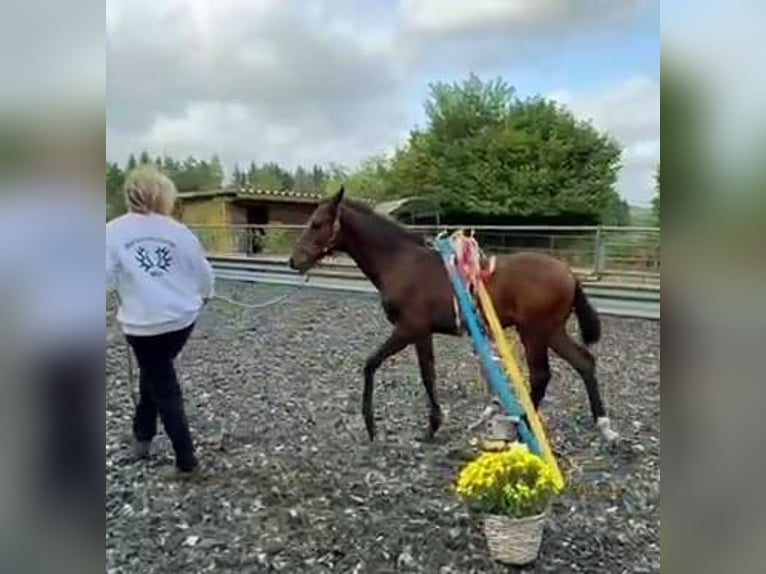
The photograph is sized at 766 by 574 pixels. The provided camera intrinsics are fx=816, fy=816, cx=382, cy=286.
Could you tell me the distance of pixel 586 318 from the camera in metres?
1.53

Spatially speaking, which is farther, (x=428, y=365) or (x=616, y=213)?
(x=428, y=365)

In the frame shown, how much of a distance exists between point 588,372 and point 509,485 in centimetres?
26

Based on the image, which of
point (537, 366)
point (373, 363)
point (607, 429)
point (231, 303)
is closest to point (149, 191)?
point (231, 303)

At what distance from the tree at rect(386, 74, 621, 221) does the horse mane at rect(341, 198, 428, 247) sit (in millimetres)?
88

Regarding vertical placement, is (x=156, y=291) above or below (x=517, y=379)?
above

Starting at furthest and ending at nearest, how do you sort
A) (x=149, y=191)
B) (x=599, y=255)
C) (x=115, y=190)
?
1. (x=599, y=255)
2. (x=149, y=191)
3. (x=115, y=190)

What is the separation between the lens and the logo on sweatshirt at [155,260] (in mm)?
1390

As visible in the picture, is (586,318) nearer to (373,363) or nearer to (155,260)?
(373,363)

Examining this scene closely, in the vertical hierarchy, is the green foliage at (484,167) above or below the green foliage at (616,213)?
above

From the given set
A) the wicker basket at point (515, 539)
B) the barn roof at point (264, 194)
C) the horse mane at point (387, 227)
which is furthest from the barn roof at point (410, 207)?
the wicker basket at point (515, 539)

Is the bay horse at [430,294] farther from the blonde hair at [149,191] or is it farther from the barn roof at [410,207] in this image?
the blonde hair at [149,191]

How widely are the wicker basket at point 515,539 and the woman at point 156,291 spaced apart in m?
0.57

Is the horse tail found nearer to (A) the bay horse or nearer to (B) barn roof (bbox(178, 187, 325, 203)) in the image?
(A) the bay horse
